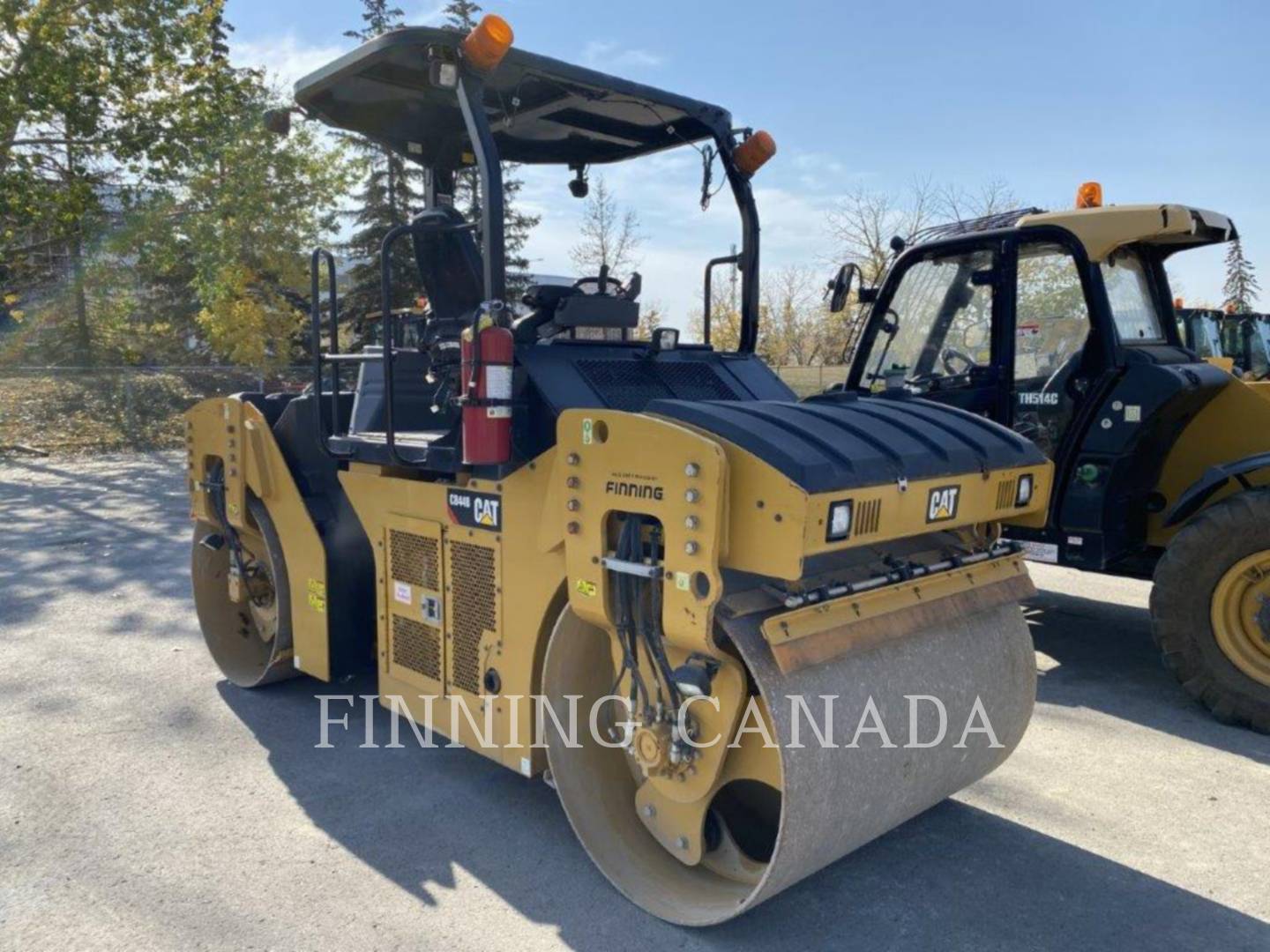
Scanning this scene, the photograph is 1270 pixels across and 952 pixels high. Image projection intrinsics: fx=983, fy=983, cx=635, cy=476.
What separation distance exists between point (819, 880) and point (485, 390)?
71.9 inches

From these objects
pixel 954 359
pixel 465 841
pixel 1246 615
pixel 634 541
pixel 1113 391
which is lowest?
pixel 465 841

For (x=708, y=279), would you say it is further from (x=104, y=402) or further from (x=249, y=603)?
(x=104, y=402)

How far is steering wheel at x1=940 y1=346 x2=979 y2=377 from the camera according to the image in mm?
5688

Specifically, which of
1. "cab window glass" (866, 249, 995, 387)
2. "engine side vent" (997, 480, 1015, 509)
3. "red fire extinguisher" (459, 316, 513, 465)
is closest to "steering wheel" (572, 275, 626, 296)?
"red fire extinguisher" (459, 316, 513, 465)

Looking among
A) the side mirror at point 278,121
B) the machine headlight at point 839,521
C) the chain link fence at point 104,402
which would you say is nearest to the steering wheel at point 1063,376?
the machine headlight at point 839,521

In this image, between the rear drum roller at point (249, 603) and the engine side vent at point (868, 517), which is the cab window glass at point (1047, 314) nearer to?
the engine side vent at point (868, 517)

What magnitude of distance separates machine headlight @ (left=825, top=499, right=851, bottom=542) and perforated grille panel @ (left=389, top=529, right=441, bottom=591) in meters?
1.65

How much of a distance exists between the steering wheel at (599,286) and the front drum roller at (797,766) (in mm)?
1389

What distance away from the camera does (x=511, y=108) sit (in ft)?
12.5

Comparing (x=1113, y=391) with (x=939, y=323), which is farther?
(x=939, y=323)

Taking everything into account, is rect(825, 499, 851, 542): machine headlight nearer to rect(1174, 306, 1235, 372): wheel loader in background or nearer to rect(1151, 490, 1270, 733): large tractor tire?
rect(1151, 490, 1270, 733): large tractor tire

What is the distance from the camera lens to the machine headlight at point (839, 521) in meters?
2.41

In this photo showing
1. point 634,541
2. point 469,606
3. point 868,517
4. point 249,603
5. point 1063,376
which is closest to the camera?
point 868,517

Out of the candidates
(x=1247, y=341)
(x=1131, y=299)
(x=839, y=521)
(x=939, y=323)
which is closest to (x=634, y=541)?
(x=839, y=521)
